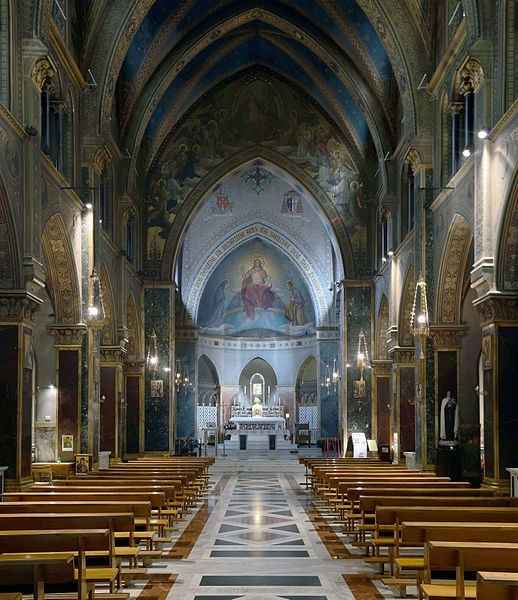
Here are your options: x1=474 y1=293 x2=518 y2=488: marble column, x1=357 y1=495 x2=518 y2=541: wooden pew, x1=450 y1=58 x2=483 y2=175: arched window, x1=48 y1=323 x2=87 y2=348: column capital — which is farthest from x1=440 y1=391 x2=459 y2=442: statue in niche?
x1=357 y1=495 x2=518 y2=541: wooden pew

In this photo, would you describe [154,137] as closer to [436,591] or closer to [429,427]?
[429,427]

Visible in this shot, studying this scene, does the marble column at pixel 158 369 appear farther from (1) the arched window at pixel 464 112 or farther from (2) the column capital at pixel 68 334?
(1) the arched window at pixel 464 112

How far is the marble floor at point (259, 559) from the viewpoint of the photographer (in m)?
12.4

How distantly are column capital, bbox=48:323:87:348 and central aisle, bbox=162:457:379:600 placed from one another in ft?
19.7

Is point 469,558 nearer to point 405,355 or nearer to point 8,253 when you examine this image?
point 8,253

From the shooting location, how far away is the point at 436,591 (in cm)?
991

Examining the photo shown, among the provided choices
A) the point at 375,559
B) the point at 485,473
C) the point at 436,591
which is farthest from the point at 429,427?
the point at 436,591

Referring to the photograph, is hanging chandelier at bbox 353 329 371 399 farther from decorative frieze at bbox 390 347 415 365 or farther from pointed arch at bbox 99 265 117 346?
pointed arch at bbox 99 265 117 346

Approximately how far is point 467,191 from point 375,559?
1205 centimetres

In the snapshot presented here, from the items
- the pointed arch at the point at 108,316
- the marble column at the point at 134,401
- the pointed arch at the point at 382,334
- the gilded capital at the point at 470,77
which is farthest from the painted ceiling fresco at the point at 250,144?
the gilded capital at the point at 470,77

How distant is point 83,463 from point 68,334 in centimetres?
369

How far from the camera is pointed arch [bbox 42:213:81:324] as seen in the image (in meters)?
25.8

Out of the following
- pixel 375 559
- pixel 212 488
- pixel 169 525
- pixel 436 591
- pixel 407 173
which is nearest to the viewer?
pixel 436 591

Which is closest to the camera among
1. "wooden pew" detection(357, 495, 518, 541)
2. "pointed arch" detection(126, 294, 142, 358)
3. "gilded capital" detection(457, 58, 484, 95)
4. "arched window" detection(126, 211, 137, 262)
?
"wooden pew" detection(357, 495, 518, 541)
